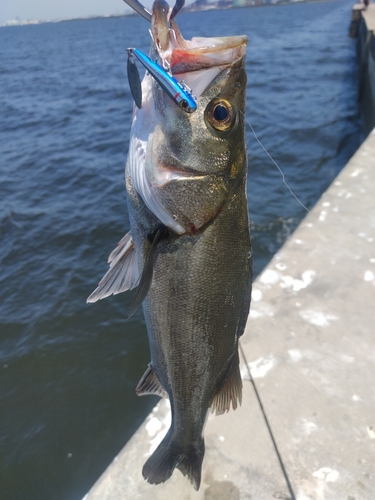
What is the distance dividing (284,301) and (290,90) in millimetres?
15602

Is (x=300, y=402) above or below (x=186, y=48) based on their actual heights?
below

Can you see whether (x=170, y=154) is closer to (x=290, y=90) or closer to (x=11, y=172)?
(x=11, y=172)

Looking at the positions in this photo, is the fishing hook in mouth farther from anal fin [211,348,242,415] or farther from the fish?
anal fin [211,348,242,415]

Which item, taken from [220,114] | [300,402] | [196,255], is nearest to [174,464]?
[300,402]

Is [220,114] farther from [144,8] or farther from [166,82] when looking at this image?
[144,8]

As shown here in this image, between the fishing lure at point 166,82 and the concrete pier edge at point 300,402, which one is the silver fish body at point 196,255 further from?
the concrete pier edge at point 300,402

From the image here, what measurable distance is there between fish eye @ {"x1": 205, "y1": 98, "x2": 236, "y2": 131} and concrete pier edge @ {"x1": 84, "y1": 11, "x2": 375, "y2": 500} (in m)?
1.63

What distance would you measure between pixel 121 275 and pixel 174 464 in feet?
3.23

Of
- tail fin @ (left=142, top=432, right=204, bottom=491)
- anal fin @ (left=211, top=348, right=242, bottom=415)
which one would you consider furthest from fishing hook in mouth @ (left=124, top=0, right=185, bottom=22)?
tail fin @ (left=142, top=432, right=204, bottom=491)

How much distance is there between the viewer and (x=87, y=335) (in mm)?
5957

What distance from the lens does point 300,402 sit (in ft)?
7.61

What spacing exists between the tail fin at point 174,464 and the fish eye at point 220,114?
5.04ft

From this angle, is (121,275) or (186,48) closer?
(186,48)

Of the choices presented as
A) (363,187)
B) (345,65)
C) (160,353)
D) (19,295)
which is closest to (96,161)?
(19,295)
